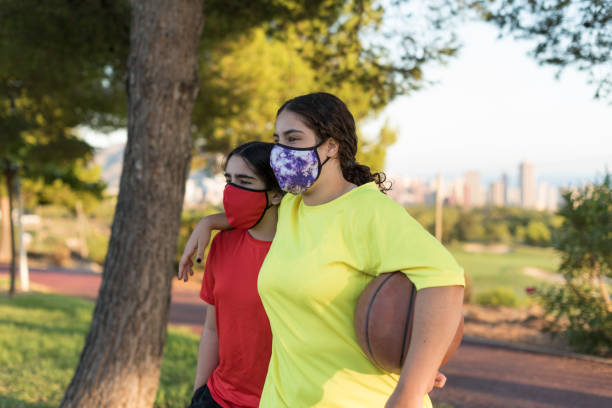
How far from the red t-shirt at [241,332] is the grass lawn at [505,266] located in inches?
732

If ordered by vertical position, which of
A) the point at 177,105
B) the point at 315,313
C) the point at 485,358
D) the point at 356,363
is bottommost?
the point at 485,358

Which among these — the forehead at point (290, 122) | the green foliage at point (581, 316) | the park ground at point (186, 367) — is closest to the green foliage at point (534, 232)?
the park ground at point (186, 367)

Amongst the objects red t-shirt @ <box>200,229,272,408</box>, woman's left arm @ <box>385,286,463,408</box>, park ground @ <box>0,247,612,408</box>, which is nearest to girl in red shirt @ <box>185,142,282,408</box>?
red t-shirt @ <box>200,229,272,408</box>

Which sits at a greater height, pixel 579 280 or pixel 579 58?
pixel 579 58

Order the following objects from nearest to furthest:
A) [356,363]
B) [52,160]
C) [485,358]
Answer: [356,363]
[485,358]
[52,160]

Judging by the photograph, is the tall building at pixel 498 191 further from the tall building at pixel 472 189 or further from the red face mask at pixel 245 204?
the red face mask at pixel 245 204

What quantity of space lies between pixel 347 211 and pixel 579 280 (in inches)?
317

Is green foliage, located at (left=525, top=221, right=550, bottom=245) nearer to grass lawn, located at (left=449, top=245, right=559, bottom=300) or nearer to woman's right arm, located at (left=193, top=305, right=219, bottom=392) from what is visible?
grass lawn, located at (left=449, top=245, right=559, bottom=300)

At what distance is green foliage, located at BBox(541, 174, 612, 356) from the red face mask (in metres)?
6.73

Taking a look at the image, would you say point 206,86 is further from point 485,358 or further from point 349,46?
point 485,358

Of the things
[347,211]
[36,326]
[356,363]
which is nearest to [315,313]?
[356,363]

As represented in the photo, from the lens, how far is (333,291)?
1.74 meters

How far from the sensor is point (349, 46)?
22.9 ft

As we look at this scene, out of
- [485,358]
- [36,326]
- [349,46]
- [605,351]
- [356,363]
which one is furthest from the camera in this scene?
[36,326]
